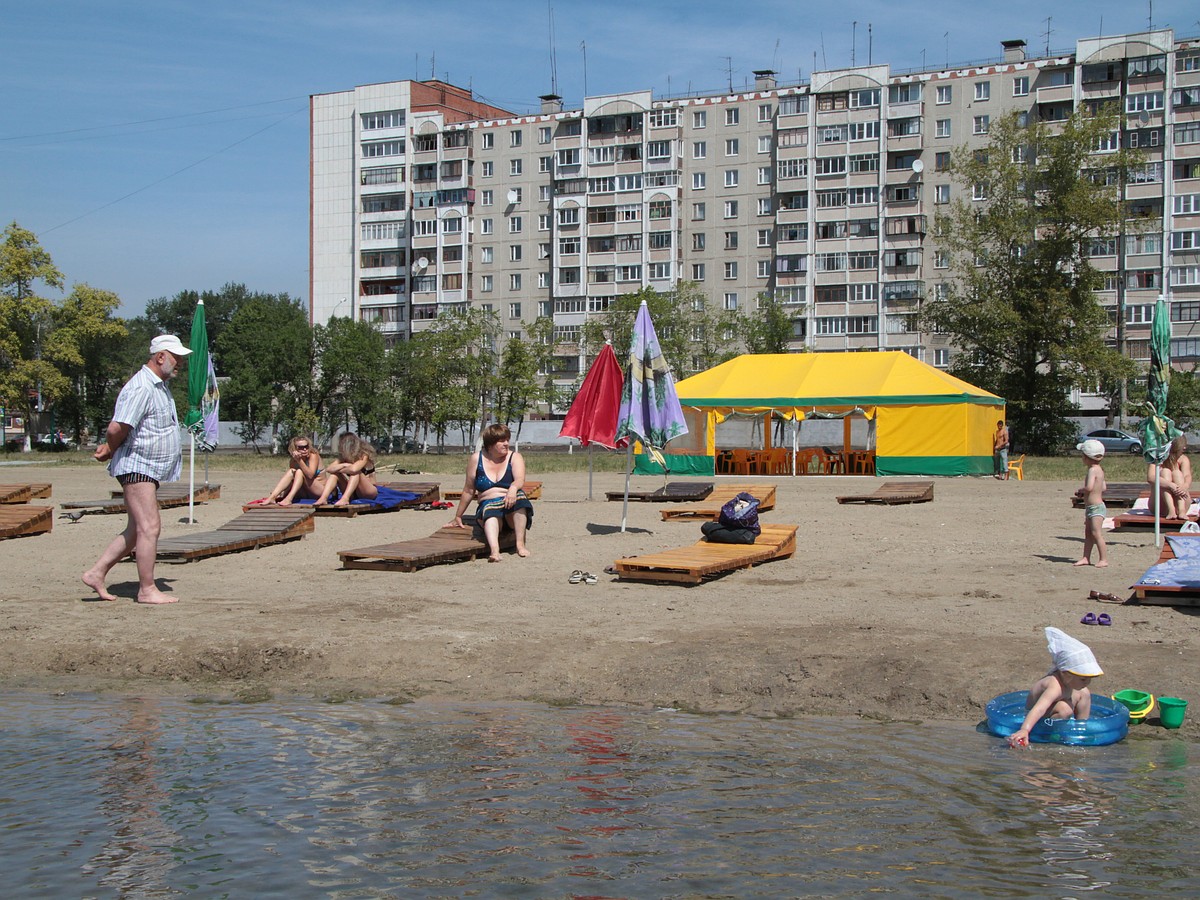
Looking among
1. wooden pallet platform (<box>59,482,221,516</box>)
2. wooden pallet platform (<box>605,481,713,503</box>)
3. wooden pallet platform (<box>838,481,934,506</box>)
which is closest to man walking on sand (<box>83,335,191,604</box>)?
wooden pallet platform (<box>59,482,221,516</box>)

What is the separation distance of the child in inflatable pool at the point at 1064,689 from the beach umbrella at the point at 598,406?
11567mm

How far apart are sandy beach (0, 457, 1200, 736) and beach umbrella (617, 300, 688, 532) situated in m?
2.24

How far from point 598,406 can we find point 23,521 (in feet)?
27.7

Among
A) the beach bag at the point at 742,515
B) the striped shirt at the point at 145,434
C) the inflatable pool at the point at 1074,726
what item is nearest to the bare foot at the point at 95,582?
the striped shirt at the point at 145,434

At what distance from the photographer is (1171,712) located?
22.5 feet

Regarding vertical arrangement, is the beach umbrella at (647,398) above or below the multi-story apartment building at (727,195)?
below

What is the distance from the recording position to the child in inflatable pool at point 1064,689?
665 centimetres

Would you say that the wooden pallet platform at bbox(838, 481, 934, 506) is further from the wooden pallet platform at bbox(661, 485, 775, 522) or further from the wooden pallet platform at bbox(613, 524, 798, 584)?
the wooden pallet platform at bbox(613, 524, 798, 584)

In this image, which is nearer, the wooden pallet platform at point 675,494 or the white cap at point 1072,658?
the white cap at point 1072,658

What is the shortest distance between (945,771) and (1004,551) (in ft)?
28.5

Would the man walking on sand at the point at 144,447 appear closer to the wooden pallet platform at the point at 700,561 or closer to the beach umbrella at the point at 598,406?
the wooden pallet platform at the point at 700,561

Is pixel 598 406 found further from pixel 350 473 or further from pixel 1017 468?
pixel 1017 468

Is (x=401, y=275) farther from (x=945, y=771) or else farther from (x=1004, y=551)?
(x=945, y=771)

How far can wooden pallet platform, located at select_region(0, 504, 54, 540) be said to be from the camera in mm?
15328
